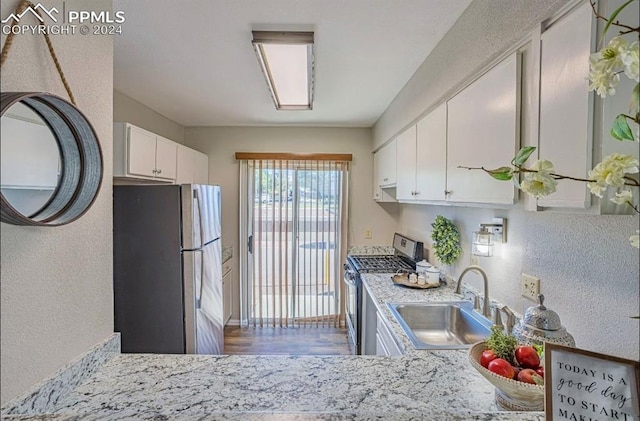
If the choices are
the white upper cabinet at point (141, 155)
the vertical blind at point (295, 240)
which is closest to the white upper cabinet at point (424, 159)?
the vertical blind at point (295, 240)

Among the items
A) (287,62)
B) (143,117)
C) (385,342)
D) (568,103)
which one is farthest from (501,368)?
(143,117)

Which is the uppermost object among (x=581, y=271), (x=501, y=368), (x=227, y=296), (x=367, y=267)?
(x=581, y=271)

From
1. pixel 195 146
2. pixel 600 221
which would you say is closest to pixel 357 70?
pixel 600 221

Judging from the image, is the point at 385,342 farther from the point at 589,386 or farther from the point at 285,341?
the point at 285,341

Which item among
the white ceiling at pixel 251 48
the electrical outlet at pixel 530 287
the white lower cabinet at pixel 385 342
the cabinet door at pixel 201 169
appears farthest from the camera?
the cabinet door at pixel 201 169

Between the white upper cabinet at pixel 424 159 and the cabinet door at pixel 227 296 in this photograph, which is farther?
the cabinet door at pixel 227 296

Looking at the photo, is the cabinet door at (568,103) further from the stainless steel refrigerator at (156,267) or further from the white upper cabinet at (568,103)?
the stainless steel refrigerator at (156,267)

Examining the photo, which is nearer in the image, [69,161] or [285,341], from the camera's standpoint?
[69,161]

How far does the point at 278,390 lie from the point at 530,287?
3.92ft

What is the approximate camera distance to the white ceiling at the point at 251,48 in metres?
1.57

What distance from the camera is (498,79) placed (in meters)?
1.27

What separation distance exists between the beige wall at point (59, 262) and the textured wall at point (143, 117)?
1.87m

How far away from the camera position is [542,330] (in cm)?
104

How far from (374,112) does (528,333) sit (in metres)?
2.73
